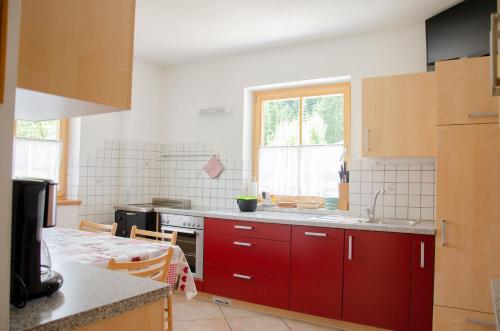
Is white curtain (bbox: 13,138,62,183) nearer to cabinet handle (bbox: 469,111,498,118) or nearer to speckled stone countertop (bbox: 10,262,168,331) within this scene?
speckled stone countertop (bbox: 10,262,168,331)

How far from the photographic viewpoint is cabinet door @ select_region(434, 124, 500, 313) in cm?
Answer: 240

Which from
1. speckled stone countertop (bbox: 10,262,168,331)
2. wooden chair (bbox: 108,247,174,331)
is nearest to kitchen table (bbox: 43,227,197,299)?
wooden chair (bbox: 108,247,174,331)

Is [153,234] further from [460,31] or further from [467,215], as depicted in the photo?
[460,31]

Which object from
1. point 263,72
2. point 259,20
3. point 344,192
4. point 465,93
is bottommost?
point 344,192

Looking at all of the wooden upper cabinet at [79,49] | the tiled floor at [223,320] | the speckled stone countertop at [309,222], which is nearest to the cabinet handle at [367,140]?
the speckled stone countertop at [309,222]

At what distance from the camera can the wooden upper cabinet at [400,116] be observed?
113 inches

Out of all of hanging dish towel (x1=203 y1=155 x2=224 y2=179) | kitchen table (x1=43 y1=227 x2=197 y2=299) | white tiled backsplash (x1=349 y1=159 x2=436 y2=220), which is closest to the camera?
kitchen table (x1=43 y1=227 x2=197 y2=299)

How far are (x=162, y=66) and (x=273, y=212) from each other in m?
2.34

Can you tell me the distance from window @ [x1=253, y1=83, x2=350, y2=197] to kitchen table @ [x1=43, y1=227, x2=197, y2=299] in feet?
6.08

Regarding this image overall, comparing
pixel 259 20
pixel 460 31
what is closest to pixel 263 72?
pixel 259 20

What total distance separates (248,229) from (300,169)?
95 centimetres

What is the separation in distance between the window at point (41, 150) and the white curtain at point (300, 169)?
6.74ft

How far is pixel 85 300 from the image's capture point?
1.04m

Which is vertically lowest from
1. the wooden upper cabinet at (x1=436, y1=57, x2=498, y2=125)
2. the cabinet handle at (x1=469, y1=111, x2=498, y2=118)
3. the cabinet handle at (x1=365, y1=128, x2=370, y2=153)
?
the cabinet handle at (x1=365, y1=128, x2=370, y2=153)
